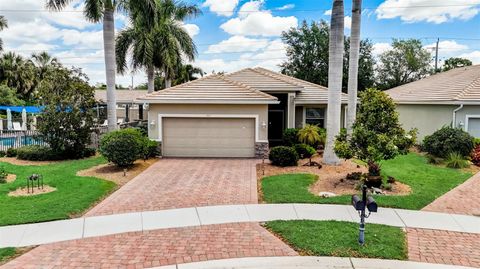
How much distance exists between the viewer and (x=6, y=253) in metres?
6.38

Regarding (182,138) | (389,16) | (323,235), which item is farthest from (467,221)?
(389,16)

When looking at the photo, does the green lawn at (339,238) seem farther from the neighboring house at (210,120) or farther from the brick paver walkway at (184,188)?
the neighboring house at (210,120)

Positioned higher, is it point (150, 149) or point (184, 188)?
point (150, 149)

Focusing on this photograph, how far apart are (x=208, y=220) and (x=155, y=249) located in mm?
1806

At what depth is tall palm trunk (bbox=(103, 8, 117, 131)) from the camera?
1719 cm

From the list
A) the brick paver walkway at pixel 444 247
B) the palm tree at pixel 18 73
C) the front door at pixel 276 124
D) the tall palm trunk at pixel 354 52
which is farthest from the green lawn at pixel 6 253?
the palm tree at pixel 18 73

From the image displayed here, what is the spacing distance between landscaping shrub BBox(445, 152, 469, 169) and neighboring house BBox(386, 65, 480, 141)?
3.42m

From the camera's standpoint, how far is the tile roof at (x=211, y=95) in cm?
1703

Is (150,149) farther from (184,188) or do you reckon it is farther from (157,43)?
(157,43)

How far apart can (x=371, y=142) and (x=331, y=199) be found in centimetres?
225

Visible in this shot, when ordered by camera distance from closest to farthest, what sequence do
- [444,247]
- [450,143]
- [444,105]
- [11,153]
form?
[444,247] < [450,143] < [11,153] < [444,105]

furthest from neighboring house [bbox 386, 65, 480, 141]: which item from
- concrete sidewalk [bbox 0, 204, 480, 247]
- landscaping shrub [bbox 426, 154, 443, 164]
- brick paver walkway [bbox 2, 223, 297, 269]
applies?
brick paver walkway [bbox 2, 223, 297, 269]

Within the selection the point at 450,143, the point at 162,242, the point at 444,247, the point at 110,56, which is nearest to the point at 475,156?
the point at 450,143

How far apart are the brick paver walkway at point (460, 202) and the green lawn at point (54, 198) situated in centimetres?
903
